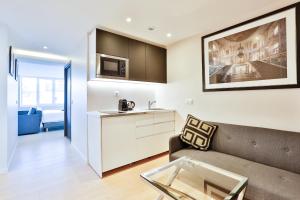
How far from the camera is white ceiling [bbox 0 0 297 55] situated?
1887 millimetres

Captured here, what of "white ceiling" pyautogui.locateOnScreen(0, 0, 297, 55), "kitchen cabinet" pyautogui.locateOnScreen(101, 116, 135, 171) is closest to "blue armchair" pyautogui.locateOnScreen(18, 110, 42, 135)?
"white ceiling" pyautogui.locateOnScreen(0, 0, 297, 55)

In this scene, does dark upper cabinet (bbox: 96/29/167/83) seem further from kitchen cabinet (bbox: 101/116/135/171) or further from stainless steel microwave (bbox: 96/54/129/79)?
kitchen cabinet (bbox: 101/116/135/171)

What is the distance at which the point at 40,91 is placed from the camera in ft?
23.6

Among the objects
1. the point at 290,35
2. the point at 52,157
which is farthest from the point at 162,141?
the point at 290,35

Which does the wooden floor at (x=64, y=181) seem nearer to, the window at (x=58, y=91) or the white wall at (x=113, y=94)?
the white wall at (x=113, y=94)

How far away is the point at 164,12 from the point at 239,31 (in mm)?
1118

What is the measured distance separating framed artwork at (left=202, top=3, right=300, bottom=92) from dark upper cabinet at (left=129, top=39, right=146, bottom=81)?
1133mm

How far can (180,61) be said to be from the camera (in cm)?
314

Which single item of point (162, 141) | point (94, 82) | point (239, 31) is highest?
point (239, 31)

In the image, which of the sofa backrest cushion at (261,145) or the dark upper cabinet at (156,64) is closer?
the sofa backrest cushion at (261,145)

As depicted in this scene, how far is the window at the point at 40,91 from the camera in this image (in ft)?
22.3

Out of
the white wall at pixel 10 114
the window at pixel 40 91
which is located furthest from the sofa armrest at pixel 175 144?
the window at pixel 40 91

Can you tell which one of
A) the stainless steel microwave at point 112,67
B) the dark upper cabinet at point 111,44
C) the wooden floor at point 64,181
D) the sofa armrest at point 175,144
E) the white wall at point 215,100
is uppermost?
the dark upper cabinet at point 111,44

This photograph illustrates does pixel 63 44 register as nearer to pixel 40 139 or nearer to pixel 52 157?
pixel 52 157
